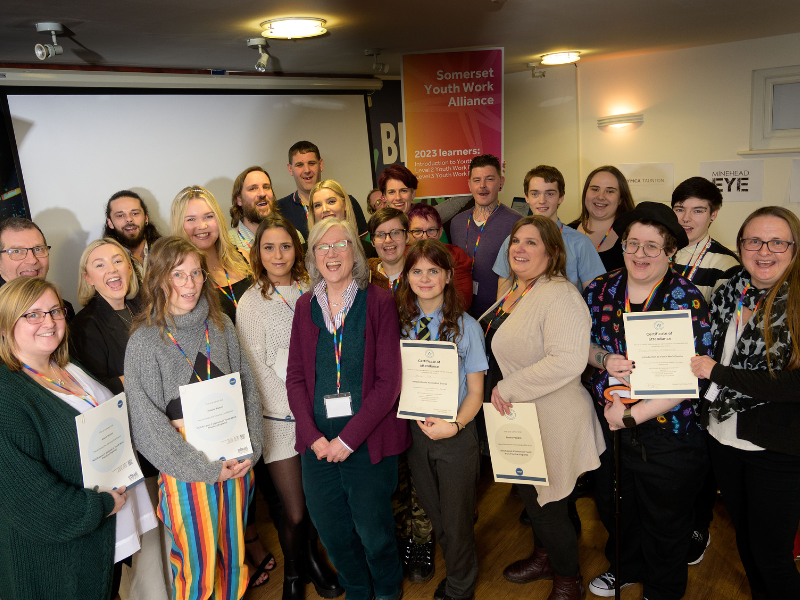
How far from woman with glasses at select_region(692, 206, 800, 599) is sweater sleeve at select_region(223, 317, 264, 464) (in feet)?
5.70

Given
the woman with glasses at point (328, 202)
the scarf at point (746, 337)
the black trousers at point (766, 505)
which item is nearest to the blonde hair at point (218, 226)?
the woman with glasses at point (328, 202)

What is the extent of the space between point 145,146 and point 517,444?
12.3 feet

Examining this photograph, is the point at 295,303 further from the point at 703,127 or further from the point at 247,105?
the point at 703,127

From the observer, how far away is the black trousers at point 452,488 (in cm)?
242

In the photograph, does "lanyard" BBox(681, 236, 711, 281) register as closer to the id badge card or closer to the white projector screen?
the id badge card

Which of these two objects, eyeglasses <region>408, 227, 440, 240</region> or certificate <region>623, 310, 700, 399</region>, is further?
eyeglasses <region>408, 227, 440, 240</region>

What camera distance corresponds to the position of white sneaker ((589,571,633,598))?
104 inches

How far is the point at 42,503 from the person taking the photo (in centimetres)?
183

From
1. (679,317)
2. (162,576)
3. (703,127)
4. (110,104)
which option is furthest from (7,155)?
(703,127)

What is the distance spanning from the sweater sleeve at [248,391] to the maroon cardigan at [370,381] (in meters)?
0.15

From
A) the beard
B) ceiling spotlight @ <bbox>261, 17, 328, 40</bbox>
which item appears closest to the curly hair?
ceiling spotlight @ <bbox>261, 17, 328, 40</bbox>

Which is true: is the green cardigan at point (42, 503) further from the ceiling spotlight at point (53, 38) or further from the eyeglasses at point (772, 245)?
the eyeglasses at point (772, 245)

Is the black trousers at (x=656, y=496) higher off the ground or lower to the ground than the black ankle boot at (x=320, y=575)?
higher

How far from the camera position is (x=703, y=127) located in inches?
217
